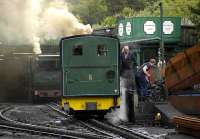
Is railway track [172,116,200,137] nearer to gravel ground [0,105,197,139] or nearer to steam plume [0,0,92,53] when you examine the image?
gravel ground [0,105,197,139]

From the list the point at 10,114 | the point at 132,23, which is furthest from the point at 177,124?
the point at 132,23

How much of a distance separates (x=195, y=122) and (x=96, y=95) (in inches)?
327

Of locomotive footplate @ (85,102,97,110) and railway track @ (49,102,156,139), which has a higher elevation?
locomotive footplate @ (85,102,97,110)

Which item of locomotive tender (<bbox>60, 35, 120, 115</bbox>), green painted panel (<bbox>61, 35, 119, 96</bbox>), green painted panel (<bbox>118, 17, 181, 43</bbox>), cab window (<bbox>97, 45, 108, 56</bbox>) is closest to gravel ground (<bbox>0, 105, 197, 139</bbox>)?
locomotive tender (<bbox>60, 35, 120, 115</bbox>)

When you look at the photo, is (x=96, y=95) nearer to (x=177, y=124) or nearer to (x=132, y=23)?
(x=177, y=124)

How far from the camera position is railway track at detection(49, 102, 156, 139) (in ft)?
47.2

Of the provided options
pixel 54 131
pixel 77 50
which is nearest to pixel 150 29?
pixel 77 50

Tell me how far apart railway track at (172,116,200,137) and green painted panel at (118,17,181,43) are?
69.6ft

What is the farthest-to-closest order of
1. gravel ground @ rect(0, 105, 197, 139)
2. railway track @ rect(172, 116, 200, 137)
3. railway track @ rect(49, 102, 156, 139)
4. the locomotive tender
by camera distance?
the locomotive tender
gravel ground @ rect(0, 105, 197, 139)
railway track @ rect(49, 102, 156, 139)
railway track @ rect(172, 116, 200, 137)

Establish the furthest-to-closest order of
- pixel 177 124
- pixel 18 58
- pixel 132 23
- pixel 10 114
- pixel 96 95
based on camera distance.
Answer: pixel 132 23, pixel 18 58, pixel 10 114, pixel 96 95, pixel 177 124

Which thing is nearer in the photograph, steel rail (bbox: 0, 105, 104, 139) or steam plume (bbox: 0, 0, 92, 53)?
steel rail (bbox: 0, 105, 104, 139)

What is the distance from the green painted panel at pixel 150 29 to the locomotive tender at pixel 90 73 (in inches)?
549

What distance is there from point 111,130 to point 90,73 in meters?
3.50

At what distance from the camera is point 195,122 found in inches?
435
